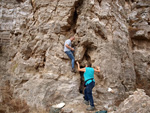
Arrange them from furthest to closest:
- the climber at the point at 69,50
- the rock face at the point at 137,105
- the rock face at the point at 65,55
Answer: the climber at the point at 69,50, the rock face at the point at 65,55, the rock face at the point at 137,105

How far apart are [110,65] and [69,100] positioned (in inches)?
70.2

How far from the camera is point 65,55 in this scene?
4.58 m

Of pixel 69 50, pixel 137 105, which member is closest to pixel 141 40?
pixel 69 50

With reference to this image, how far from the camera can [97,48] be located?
15.2 ft

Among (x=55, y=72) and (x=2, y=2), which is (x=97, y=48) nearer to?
(x=55, y=72)

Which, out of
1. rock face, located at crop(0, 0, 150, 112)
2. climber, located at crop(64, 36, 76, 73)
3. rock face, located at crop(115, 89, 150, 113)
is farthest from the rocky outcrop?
climber, located at crop(64, 36, 76, 73)

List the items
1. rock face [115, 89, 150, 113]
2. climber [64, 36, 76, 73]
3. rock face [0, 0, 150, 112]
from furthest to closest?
1. climber [64, 36, 76, 73]
2. rock face [0, 0, 150, 112]
3. rock face [115, 89, 150, 113]

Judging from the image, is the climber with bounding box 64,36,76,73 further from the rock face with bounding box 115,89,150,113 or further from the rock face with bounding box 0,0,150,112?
the rock face with bounding box 115,89,150,113

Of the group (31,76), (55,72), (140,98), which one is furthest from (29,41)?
(140,98)

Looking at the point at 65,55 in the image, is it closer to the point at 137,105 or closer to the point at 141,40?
the point at 137,105

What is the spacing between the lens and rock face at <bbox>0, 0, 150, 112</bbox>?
4332 mm

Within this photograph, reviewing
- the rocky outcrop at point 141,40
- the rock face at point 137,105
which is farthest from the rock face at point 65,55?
the rocky outcrop at point 141,40

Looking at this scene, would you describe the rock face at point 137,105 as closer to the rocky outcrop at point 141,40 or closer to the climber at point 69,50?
the climber at point 69,50

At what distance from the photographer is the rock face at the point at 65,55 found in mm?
4332
